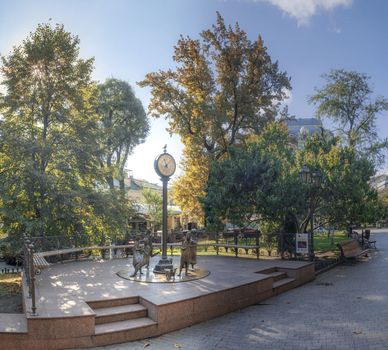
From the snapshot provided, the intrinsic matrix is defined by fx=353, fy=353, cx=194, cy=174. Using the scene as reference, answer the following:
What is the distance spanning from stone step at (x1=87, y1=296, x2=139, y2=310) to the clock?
198 inches

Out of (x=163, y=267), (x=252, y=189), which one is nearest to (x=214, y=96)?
(x=252, y=189)

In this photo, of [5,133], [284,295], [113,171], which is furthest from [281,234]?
[5,133]

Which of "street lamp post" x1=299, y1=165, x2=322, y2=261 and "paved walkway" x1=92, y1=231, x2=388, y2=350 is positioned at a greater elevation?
"street lamp post" x1=299, y1=165, x2=322, y2=261

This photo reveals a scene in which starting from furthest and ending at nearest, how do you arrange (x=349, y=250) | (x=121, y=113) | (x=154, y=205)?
(x=154, y=205), (x=121, y=113), (x=349, y=250)

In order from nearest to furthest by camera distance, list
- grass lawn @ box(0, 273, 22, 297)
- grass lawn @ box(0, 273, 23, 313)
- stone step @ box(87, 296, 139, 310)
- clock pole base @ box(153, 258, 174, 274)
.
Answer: stone step @ box(87, 296, 139, 310) → grass lawn @ box(0, 273, 23, 313) → grass lawn @ box(0, 273, 22, 297) → clock pole base @ box(153, 258, 174, 274)

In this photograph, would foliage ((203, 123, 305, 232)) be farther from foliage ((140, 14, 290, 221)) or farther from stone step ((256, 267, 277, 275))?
foliage ((140, 14, 290, 221))

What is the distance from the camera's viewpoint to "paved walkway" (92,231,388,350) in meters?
7.11

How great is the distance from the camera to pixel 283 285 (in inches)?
471

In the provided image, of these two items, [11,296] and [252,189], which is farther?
[252,189]

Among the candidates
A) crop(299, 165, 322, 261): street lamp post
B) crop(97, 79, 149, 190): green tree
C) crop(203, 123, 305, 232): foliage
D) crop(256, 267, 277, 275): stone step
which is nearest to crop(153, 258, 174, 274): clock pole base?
crop(256, 267, 277, 275): stone step

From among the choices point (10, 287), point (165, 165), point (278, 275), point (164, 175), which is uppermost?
point (165, 165)

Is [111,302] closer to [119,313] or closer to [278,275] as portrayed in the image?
[119,313]

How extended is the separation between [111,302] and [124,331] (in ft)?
3.74

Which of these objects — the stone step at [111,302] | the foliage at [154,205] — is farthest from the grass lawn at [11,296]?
the foliage at [154,205]
